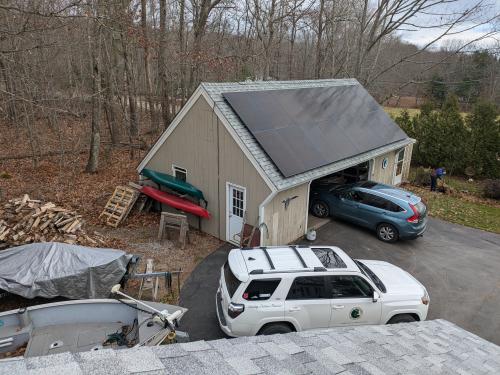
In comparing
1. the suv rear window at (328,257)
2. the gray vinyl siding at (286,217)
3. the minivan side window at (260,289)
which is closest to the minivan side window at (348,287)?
the suv rear window at (328,257)

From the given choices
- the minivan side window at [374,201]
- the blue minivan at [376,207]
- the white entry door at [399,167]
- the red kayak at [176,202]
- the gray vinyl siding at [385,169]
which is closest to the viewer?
the red kayak at [176,202]

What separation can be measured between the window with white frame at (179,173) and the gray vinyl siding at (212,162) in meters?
0.17

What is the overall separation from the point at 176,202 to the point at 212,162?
5.99 ft

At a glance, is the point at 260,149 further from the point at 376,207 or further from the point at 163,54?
the point at 163,54

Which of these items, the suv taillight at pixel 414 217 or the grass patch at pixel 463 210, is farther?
the grass patch at pixel 463 210

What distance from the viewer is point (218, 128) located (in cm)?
1177

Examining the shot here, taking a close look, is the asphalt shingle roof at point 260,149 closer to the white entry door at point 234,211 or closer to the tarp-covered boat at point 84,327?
the white entry door at point 234,211

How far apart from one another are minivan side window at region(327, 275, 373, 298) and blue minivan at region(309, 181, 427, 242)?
5.20 metres

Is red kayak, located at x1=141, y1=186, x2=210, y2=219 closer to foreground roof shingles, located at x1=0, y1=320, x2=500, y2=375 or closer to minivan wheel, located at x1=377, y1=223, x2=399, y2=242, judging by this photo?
minivan wheel, located at x1=377, y1=223, x2=399, y2=242

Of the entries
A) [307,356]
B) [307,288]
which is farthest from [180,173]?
[307,356]

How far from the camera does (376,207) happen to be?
12.9 metres

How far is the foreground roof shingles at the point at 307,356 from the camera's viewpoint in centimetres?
303

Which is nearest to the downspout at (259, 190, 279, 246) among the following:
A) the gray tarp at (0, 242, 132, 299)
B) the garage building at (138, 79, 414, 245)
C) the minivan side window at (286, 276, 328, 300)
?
the garage building at (138, 79, 414, 245)

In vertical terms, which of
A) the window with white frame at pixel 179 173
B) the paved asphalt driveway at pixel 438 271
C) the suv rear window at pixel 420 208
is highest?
the window with white frame at pixel 179 173
